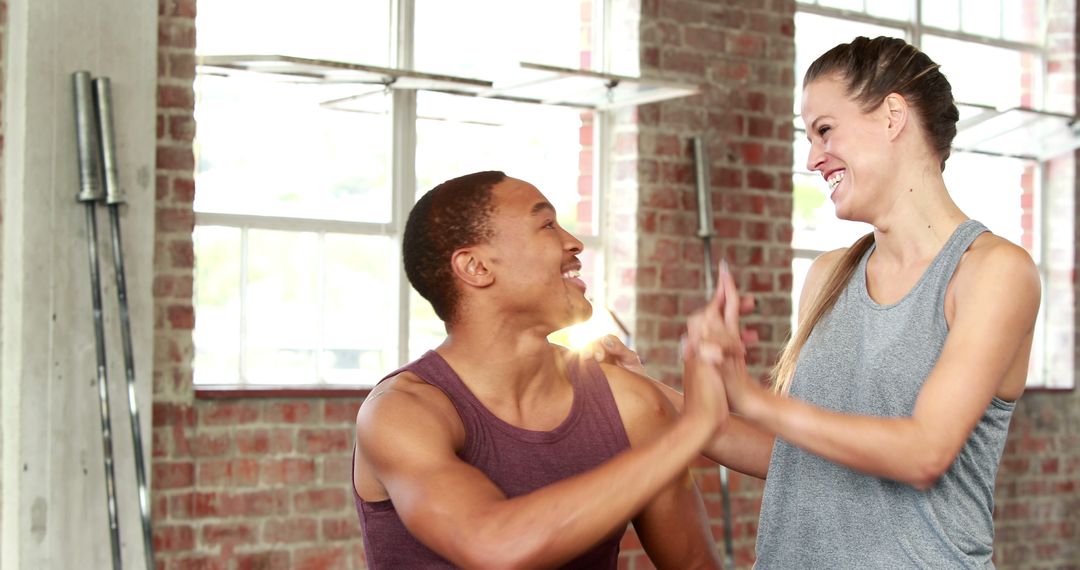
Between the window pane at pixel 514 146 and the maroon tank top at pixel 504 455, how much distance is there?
100 inches

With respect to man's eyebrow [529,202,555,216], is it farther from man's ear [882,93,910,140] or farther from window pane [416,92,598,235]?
window pane [416,92,598,235]

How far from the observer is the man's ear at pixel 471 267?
2.05m

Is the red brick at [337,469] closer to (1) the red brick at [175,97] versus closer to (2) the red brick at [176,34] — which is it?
(1) the red brick at [175,97]

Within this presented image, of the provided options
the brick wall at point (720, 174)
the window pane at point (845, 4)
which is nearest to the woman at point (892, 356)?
the brick wall at point (720, 174)

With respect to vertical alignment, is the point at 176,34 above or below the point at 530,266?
above

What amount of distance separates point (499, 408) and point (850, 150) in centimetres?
64

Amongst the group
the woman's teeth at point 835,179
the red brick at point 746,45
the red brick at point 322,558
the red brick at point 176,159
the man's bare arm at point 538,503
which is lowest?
the red brick at point 322,558

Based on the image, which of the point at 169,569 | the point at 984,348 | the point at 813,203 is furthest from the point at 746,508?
the point at 984,348

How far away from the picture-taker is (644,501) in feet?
5.40

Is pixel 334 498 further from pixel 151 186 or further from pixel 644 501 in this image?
pixel 644 501

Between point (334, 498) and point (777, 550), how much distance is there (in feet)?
8.43

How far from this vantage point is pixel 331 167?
4.38 meters

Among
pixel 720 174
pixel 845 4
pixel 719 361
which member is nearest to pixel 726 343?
pixel 719 361

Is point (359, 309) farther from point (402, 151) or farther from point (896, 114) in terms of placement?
point (896, 114)
